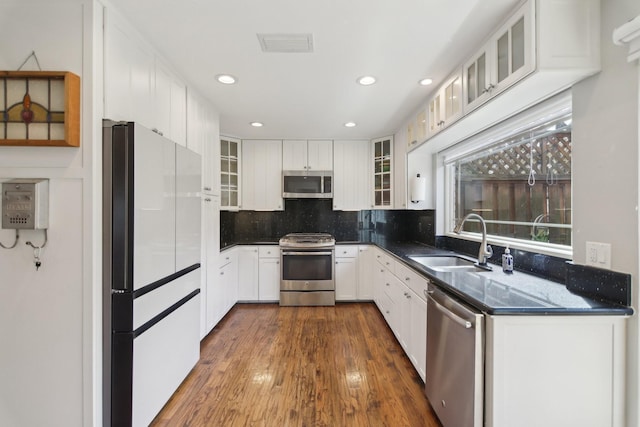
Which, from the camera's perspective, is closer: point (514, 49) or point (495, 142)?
point (514, 49)

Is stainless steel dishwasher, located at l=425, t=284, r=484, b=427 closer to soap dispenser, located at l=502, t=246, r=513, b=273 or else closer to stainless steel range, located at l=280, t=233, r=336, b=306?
soap dispenser, located at l=502, t=246, r=513, b=273

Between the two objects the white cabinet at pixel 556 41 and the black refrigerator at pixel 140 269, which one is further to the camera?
the black refrigerator at pixel 140 269

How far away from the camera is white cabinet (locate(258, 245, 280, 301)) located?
398 centimetres

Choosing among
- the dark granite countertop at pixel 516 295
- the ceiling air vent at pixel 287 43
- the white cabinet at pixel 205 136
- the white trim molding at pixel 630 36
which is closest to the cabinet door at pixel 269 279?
the white cabinet at pixel 205 136

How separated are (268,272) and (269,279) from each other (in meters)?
0.10

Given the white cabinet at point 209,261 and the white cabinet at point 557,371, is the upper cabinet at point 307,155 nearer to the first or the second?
the white cabinet at point 209,261

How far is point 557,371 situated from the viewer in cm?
124

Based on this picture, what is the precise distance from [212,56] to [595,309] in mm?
2537

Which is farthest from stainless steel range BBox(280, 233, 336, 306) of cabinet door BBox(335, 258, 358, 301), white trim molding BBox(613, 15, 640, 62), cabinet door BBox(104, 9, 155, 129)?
white trim molding BBox(613, 15, 640, 62)

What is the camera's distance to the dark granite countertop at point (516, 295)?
4.01 ft

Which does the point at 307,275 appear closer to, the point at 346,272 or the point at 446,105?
the point at 346,272

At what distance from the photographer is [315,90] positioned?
2543 mm

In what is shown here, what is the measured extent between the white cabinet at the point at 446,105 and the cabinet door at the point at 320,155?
1.80 metres

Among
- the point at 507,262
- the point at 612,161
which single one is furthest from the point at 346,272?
the point at 612,161
